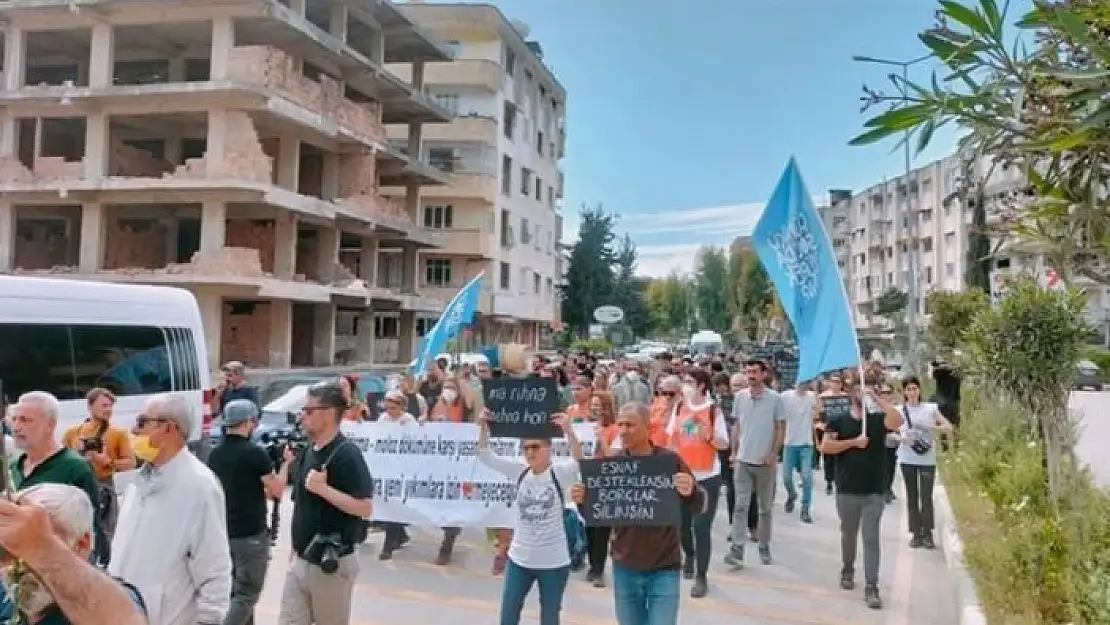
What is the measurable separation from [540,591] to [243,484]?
192 centimetres

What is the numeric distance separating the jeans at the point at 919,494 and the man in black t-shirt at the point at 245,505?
6.91 m

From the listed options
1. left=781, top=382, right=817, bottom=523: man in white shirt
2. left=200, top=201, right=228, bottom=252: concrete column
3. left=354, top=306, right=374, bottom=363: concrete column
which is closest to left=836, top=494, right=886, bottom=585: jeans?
left=781, top=382, right=817, bottom=523: man in white shirt

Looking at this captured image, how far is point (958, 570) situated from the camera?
7430mm

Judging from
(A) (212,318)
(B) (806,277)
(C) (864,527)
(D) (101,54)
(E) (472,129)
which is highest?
(E) (472,129)

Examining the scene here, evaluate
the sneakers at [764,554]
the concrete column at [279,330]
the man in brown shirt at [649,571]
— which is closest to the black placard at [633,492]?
the man in brown shirt at [649,571]

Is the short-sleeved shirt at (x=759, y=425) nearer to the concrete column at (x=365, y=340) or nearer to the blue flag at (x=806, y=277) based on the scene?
the blue flag at (x=806, y=277)

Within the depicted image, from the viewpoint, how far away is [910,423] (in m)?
9.53

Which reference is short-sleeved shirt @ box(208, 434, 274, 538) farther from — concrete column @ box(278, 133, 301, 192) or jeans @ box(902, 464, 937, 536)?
concrete column @ box(278, 133, 301, 192)

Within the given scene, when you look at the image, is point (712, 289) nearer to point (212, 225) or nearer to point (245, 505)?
point (212, 225)

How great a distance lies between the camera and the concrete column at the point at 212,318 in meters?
26.6

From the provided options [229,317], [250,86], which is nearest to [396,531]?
[250,86]

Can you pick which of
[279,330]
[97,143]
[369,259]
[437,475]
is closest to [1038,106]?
[437,475]

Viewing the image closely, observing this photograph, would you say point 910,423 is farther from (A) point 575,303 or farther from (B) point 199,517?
(A) point 575,303

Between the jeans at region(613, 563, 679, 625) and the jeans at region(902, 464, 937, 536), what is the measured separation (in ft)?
18.3
